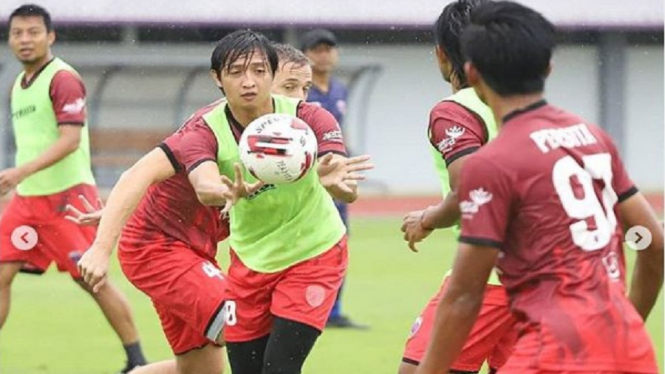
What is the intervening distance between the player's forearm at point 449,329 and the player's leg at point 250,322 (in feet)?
7.46

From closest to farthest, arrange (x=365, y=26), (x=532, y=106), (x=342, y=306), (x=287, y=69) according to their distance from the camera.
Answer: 1. (x=532, y=106)
2. (x=287, y=69)
3. (x=342, y=306)
4. (x=365, y=26)

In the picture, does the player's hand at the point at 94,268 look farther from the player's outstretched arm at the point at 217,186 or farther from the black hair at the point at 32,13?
the black hair at the point at 32,13

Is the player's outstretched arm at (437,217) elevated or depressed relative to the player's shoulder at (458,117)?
depressed

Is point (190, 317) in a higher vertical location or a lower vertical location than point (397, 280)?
higher

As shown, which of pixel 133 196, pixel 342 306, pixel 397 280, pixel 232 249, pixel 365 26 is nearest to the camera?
pixel 133 196

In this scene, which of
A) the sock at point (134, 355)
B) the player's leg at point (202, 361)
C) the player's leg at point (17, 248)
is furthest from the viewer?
the player's leg at point (17, 248)

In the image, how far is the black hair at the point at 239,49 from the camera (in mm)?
6930

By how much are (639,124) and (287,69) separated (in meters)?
26.1

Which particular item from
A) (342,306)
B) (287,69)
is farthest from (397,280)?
(287,69)

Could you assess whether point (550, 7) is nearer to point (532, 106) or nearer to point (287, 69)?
point (287, 69)

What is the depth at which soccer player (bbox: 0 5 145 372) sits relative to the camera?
10.3 m

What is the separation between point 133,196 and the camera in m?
6.60

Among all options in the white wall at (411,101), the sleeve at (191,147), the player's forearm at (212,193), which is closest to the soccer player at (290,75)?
the sleeve at (191,147)

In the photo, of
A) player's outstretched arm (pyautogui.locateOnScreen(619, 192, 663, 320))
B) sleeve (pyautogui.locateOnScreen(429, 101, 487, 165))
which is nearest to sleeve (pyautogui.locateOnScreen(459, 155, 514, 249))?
player's outstretched arm (pyautogui.locateOnScreen(619, 192, 663, 320))
